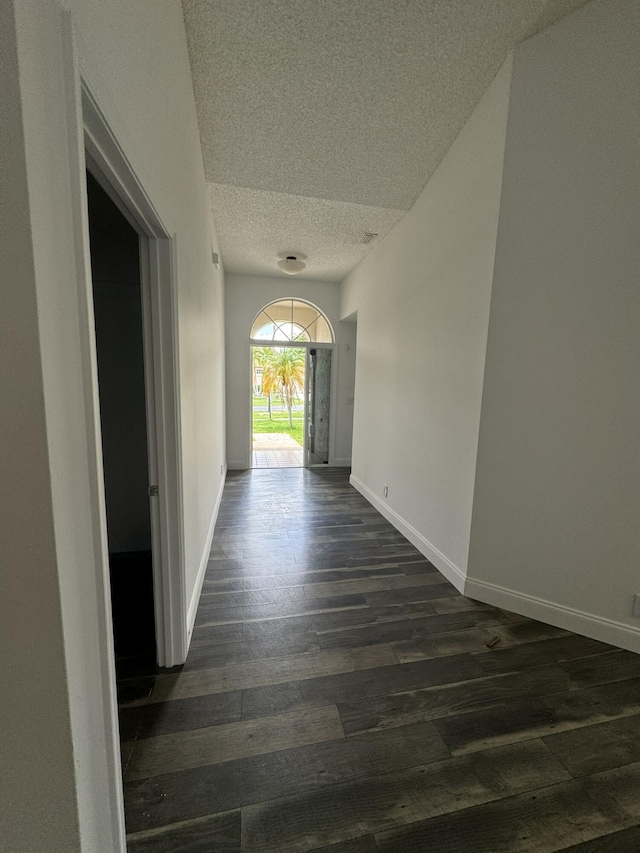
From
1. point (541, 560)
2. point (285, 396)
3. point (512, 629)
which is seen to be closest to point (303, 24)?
point (541, 560)

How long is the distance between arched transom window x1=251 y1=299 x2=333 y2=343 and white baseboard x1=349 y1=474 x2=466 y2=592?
266cm

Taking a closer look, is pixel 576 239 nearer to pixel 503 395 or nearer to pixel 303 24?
pixel 503 395

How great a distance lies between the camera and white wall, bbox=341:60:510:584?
2070 millimetres

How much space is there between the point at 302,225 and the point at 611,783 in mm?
4175

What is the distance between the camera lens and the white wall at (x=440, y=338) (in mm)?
2070

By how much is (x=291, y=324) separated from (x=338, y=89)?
11.3 feet

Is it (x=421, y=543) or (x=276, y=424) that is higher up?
(x=276, y=424)

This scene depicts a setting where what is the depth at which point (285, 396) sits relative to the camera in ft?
23.9

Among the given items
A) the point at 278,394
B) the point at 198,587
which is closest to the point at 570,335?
the point at 198,587

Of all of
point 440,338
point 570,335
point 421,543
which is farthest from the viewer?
point 421,543

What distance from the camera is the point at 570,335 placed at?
181 cm

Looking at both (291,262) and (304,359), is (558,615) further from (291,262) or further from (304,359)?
(304,359)

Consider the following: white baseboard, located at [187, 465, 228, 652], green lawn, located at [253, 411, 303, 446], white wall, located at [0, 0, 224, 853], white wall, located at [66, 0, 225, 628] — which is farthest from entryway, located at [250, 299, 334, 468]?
white wall, located at [0, 0, 224, 853]

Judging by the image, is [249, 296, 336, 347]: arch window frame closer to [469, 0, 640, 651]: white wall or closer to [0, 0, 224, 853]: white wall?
[469, 0, 640, 651]: white wall
